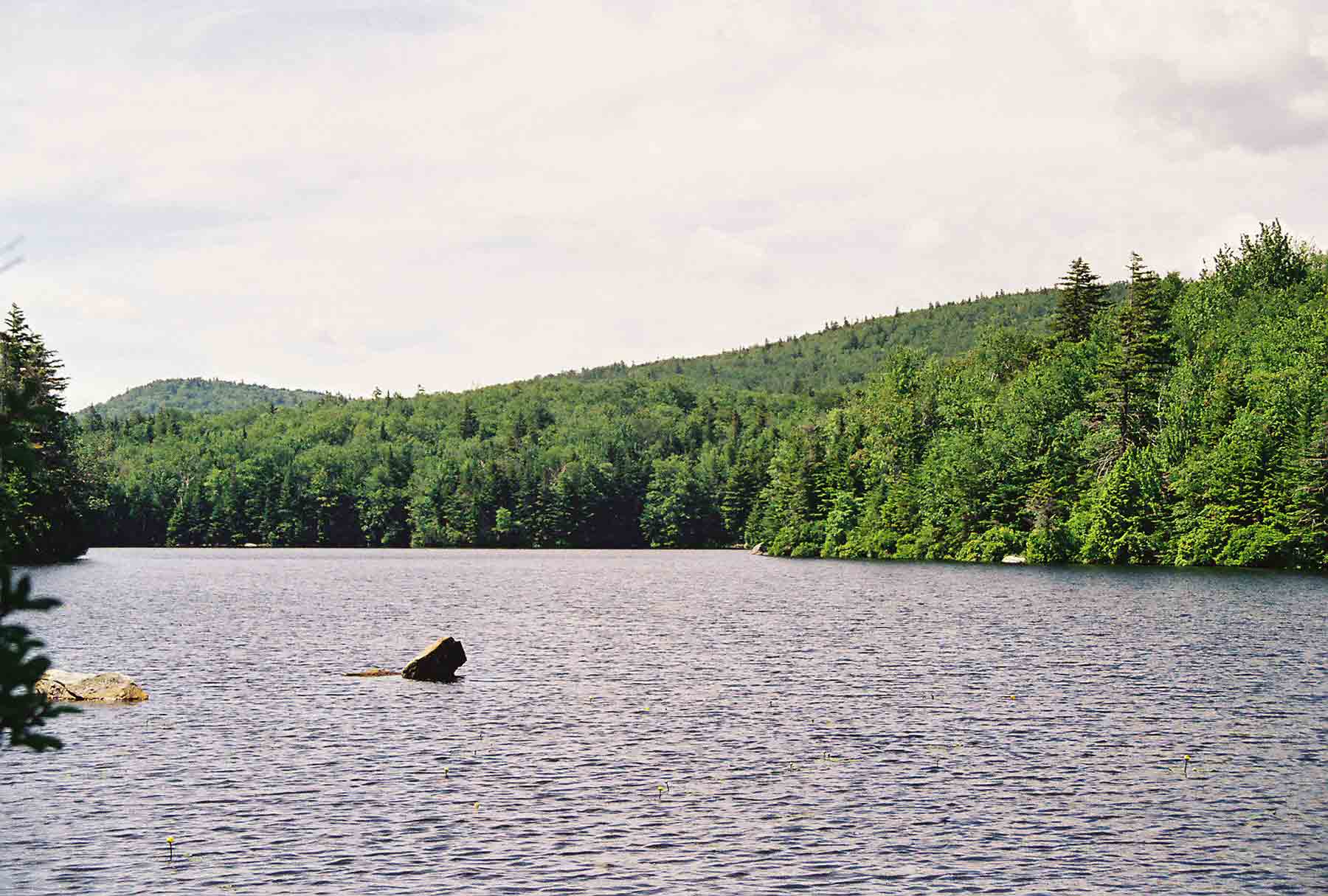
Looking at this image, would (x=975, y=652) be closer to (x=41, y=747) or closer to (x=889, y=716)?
(x=889, y=716)

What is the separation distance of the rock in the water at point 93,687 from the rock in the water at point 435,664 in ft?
29.7

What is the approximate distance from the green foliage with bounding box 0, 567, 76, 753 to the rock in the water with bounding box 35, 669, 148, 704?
31.5 meters

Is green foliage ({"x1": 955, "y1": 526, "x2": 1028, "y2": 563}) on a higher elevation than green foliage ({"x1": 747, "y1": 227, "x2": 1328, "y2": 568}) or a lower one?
lower

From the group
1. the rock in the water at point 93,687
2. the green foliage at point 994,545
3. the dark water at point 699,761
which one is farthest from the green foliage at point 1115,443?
the rock in the water at point 93,687

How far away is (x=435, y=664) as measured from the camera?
151 ft

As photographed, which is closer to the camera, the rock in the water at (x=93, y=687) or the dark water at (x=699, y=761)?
the dark water at (x=699, y=761)

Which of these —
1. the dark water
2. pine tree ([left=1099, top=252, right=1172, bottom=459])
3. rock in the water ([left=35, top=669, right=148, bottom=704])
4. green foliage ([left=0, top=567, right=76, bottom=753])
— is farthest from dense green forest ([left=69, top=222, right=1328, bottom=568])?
green foliage ([left=0, top=567, right=76, bottom=753])

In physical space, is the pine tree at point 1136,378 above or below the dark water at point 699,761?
above

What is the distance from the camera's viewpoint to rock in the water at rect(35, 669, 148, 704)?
38938mm

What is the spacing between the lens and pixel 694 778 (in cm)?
3017

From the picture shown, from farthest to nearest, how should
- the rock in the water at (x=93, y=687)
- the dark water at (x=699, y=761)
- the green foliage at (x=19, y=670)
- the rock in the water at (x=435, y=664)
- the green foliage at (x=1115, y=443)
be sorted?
the green foliage at (x=1115, y=443) < the rock in the water at (x=435, y=664) < the rock in the water at (x=93, y=687) < the dark water at (x=699, y=761) < the green foliage at (x=19, y=670)

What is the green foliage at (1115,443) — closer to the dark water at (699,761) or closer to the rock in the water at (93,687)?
the dark water at (699,761)

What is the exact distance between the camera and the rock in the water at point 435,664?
151ft

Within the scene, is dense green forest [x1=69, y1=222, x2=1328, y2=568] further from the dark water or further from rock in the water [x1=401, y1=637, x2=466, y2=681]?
rock in the water [x1=401, y1=637, x2=466, y2=681]
